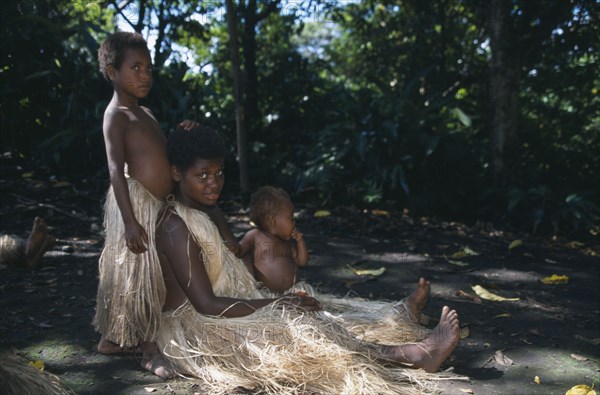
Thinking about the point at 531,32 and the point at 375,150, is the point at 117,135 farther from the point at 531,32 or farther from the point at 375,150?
the point at 531,32

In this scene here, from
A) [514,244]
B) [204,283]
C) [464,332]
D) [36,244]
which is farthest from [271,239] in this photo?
[514,244]

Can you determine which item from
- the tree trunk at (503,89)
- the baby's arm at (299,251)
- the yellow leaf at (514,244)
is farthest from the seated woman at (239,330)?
the tree trunk at (503,89)

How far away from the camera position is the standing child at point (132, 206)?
8.80 ft

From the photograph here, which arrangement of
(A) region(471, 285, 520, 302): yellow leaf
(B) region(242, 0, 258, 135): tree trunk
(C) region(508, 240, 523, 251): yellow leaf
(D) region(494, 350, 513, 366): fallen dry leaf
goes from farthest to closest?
1. (B) region(242, 0, 258, 135): tree trunk
2. (C) region(508, 240, 523, 251): yellow leaf
3. (A) region(471, 285, 520, 302): yellow leaf
4. (D) region(494, 350, 513, 366): fallen dry leaf

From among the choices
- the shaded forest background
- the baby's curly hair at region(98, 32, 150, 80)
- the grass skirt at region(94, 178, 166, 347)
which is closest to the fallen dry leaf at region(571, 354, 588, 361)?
the grass skirt at region(94, 178, 166, 347)

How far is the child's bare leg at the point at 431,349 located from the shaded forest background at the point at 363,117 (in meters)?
3.33

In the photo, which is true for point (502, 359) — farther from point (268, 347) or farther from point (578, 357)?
point (268, 347)

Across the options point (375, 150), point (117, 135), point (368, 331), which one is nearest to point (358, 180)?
point (375, 150)

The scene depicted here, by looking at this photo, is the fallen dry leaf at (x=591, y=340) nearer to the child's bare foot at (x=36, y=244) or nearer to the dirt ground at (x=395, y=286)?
the dirt ground at (x=395, y=286)

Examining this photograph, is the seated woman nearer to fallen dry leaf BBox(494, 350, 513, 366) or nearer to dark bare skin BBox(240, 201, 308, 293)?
dark bare skin BBox(240, 201, 308, 293)

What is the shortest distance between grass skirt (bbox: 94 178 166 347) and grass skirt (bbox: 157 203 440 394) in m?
0.10

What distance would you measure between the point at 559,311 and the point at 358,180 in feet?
10.1

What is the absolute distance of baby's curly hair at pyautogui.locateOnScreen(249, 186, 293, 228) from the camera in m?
3.08

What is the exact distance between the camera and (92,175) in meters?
6.35
